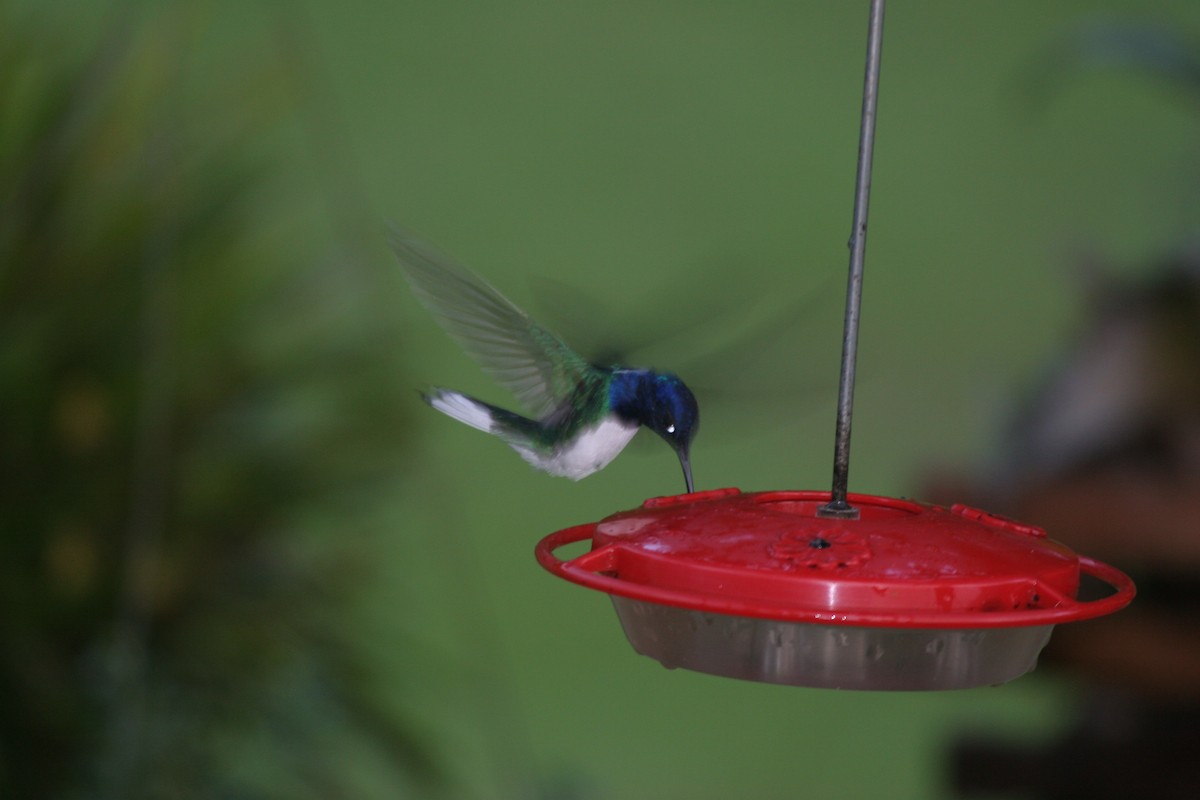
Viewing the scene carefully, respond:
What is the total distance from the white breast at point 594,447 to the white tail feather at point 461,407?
0.29 ft

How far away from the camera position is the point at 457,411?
4.15 feet

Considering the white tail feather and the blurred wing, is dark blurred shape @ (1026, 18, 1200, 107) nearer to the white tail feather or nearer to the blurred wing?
the blurred wing

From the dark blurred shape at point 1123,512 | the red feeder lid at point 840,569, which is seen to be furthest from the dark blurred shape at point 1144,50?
the red feeder lid at point 840,569

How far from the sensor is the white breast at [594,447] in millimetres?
1292

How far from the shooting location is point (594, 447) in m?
1.30

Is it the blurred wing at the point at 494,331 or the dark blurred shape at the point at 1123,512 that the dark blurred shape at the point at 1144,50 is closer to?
the dark blurred shape at the point at 1123,512

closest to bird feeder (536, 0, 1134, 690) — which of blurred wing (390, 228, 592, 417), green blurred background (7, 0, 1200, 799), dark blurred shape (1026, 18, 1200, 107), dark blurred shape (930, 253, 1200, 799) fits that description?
blurred wing (390, 228, 592, 417)

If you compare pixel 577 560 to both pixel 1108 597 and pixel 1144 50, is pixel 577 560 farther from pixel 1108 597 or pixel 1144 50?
pixel 1144 50

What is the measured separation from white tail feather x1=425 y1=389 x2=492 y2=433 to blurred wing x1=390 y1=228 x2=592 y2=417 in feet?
0.16

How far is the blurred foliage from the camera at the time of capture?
2.34 metres

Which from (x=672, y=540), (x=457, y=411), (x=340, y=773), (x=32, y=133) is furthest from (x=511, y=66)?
(x=672, y=540)

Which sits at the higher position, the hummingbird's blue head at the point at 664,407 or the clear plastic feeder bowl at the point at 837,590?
the hummingbird's blue head at the point at 664,407

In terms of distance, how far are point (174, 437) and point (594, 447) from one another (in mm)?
1434

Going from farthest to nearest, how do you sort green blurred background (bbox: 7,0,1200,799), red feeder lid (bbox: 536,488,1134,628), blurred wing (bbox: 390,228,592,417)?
1. green blurred background (bbox: 7,0,1200,799)
2. blurred wing (bbox: 390,228,592,417)
3. red feeder lid (bbox: 536,488,1134,628)
